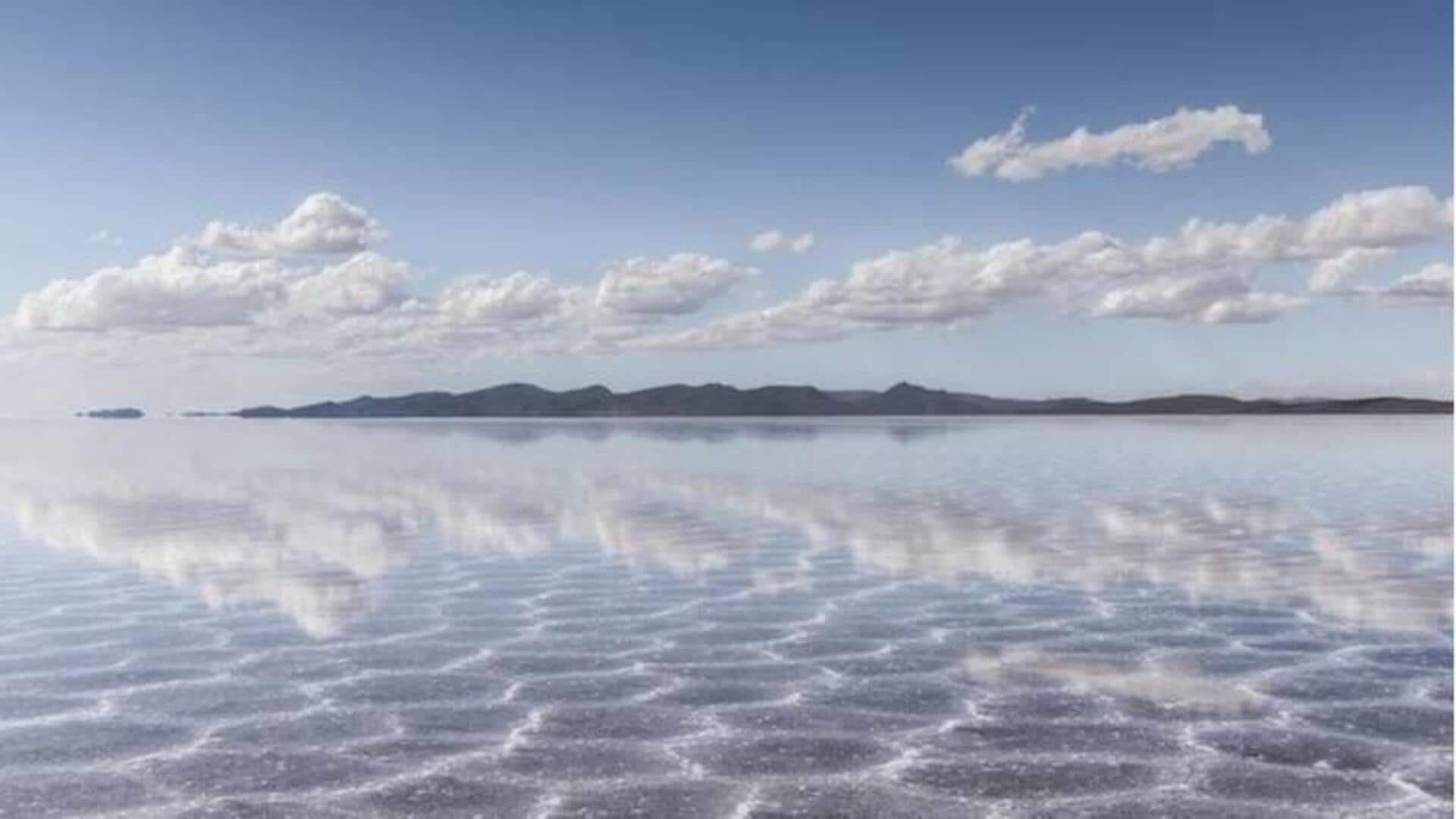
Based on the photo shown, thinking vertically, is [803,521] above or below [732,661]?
above

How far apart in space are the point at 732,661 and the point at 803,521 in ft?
44.4

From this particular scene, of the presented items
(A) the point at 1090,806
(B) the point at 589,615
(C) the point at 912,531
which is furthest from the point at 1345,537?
(A) the point at 1090,806

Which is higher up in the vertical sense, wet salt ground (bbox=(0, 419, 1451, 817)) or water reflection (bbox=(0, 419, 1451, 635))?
water reflection (bbox=(0, 419, 1451, 635))

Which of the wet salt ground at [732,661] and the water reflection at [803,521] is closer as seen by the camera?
the wet salt ground at [732,661]

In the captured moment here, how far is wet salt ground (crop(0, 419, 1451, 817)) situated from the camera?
896 centimetres

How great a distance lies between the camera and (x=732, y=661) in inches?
512

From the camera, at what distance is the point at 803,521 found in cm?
2645

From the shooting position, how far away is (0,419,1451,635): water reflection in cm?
1822

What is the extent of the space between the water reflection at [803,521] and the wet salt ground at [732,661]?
0.16 m

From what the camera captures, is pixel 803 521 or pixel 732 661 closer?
pixel 732 661

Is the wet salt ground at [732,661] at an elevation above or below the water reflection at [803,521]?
below

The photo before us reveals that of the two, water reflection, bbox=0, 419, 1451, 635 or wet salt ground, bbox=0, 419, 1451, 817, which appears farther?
water reflection, bbox=0, 419, 1451, 635

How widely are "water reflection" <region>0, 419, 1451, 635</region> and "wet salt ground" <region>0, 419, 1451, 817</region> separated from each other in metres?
0.16

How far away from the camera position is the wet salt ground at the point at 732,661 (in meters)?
8.96
